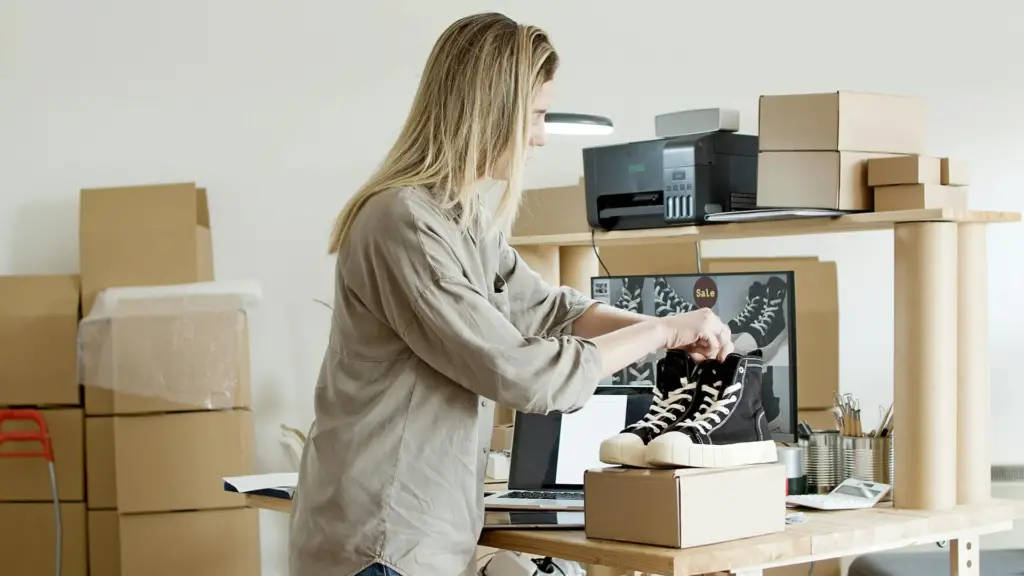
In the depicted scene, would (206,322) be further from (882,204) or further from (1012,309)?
(1012,309)

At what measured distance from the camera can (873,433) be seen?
7.39 ft

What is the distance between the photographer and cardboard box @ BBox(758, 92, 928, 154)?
7.04 ft

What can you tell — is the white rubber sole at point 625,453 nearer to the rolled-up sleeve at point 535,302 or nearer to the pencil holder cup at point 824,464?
the rolled-up sleeve at point 535,302

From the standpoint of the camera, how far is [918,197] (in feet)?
6.84

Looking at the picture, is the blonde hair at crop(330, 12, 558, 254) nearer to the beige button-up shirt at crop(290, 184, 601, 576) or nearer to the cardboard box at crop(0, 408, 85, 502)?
the beige button-up shirt at crop(290, 184, 601, 576)

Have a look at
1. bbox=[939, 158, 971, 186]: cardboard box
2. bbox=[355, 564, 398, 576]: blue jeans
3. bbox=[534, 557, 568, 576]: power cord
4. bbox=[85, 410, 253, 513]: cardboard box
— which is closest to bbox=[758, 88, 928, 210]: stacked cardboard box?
bbox=[939, 158, 971, 186]: cardboard box

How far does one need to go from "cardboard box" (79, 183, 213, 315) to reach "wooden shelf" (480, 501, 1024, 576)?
2.02 m

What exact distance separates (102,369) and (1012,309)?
117 inches

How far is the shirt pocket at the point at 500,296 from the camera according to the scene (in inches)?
71.5

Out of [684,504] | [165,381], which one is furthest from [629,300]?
[165,381]

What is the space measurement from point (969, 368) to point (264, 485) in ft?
4.62

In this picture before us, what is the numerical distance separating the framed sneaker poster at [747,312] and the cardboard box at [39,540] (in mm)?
1966

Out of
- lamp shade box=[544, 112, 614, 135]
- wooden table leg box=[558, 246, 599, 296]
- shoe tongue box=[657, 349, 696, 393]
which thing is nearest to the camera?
shoe tongue box=[657, 349, 696, 393]

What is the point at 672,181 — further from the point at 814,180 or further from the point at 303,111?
the point at 303,111
